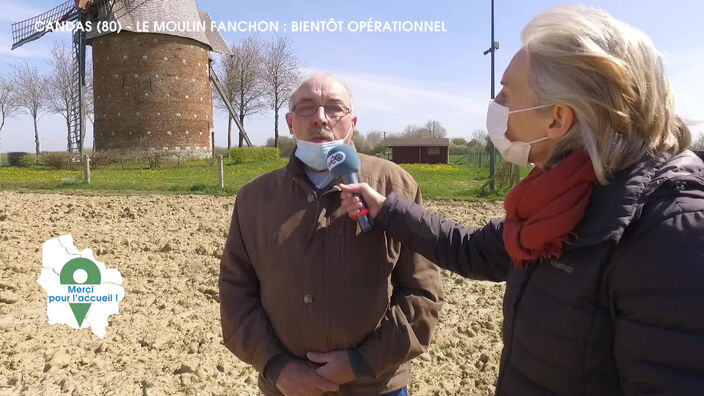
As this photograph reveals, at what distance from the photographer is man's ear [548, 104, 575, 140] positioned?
138 cm

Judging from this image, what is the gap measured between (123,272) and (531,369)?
21.5 ft

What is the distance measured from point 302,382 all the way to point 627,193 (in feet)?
4.78

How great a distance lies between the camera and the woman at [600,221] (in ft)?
3.74

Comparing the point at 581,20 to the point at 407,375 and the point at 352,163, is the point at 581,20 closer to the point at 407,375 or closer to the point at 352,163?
the point at 352,163

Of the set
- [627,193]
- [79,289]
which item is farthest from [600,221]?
[79,289]

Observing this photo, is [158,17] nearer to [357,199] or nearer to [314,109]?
[314,109]

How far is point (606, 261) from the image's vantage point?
1.26 m

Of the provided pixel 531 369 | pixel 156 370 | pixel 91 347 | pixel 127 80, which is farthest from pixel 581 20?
pixel 127 80

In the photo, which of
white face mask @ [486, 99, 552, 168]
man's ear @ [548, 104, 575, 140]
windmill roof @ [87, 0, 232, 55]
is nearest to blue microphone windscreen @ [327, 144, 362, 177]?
white face mask @ [486, 99, 552, 168]

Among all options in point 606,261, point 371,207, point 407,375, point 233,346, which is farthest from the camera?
point 407,375

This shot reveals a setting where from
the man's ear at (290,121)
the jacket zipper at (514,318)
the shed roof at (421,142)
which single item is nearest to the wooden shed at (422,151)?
the shed roof at (421,142)

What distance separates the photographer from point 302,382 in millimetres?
2066

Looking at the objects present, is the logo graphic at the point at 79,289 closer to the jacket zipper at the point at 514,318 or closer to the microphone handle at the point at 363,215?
the microphone handle at the point at 363,215

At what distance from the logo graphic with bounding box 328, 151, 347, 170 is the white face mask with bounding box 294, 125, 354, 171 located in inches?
3.8
